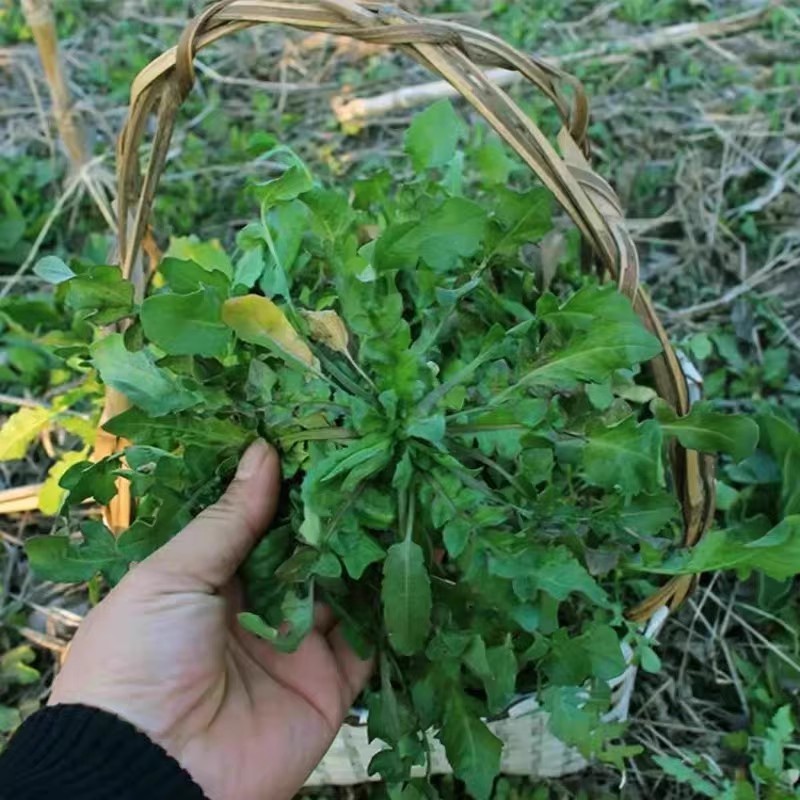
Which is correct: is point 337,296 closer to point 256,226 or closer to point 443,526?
point 256,226

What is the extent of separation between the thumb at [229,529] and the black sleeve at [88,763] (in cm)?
15

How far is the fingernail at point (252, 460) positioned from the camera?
101cm

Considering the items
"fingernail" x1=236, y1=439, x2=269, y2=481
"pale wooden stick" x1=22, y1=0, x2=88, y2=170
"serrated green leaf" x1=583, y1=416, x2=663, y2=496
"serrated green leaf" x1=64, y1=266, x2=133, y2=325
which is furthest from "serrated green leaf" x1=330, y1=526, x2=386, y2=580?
"pale wooden stick" x1=22, y1=0, x2=88, y2=170

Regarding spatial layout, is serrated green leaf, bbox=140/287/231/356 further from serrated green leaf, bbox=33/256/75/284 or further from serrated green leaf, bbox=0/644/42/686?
serrated green leaf, bbox=0/644/42/686

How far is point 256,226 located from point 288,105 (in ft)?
3.44

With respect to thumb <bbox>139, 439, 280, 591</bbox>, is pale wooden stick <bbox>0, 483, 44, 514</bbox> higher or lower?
lower

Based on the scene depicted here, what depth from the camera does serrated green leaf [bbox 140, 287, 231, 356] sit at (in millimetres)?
974

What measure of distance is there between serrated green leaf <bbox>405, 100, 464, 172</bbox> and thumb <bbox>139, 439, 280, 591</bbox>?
0.40 m

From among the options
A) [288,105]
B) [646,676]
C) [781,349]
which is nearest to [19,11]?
[288,105]

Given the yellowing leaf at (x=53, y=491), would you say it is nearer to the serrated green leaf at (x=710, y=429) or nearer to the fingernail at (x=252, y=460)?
the fingernail at (x=252, y=460)

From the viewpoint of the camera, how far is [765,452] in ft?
4.53

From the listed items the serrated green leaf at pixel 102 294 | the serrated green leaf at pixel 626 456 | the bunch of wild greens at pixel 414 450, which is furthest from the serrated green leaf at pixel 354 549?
the serrated green leaf at pixel 102 294

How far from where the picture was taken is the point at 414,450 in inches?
39.0

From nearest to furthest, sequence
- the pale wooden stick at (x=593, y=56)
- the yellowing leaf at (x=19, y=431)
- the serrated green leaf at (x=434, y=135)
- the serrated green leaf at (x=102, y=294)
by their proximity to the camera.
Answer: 1. the serrated green leaf at (x=102, y=294)
2. the serrated green leaf at (x=434, y=135)
3. the yellowing leaf at (x=19, y=431)
4. the pale wooden stick at (x=593, y=56)
